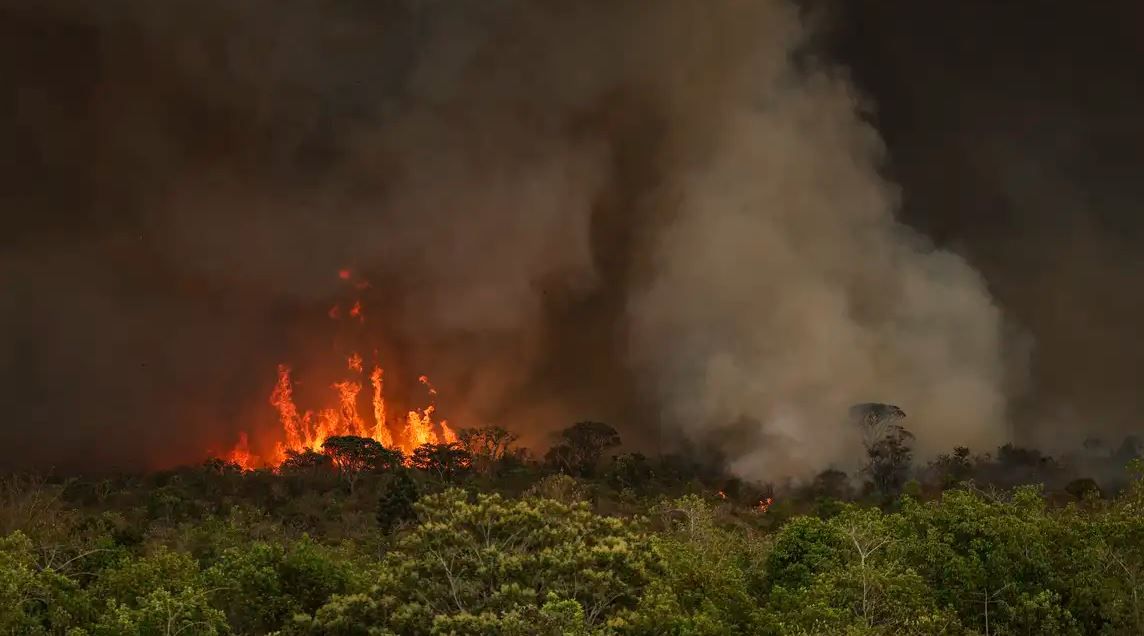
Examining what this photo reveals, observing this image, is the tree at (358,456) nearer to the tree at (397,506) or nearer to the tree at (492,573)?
the tree at (397,506)

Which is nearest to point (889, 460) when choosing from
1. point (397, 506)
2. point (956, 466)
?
point (956, 466)

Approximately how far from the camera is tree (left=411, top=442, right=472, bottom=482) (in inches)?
7431

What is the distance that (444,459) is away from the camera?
631 ft

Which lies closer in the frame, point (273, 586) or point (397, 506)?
point (273, 586)

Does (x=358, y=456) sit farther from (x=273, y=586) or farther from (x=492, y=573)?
(x=492, y=573)

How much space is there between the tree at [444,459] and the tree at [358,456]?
596cm

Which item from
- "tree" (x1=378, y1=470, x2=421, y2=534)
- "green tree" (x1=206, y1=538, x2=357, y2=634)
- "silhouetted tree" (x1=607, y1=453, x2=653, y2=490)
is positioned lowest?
"green tree" (x1=206, y1=538, x2=357, y2=634)

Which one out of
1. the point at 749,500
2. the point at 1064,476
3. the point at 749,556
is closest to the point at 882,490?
the point at 749,500

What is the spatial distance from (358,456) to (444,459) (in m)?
17.5

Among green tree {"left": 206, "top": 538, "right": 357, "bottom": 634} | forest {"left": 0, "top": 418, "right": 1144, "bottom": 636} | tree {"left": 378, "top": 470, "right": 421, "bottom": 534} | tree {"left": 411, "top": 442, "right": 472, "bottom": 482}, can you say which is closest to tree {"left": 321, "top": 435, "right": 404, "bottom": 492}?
tree {"left": 411, "top": 442, "right": 472, "bottom": 482}

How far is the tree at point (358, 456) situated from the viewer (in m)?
185

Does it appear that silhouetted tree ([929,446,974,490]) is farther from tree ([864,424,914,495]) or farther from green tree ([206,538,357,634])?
green tree ([206,538,357,634])

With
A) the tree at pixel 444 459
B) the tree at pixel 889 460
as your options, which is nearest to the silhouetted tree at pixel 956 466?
the tree at pixel 889 460

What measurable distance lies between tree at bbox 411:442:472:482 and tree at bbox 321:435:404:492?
5.96 m
